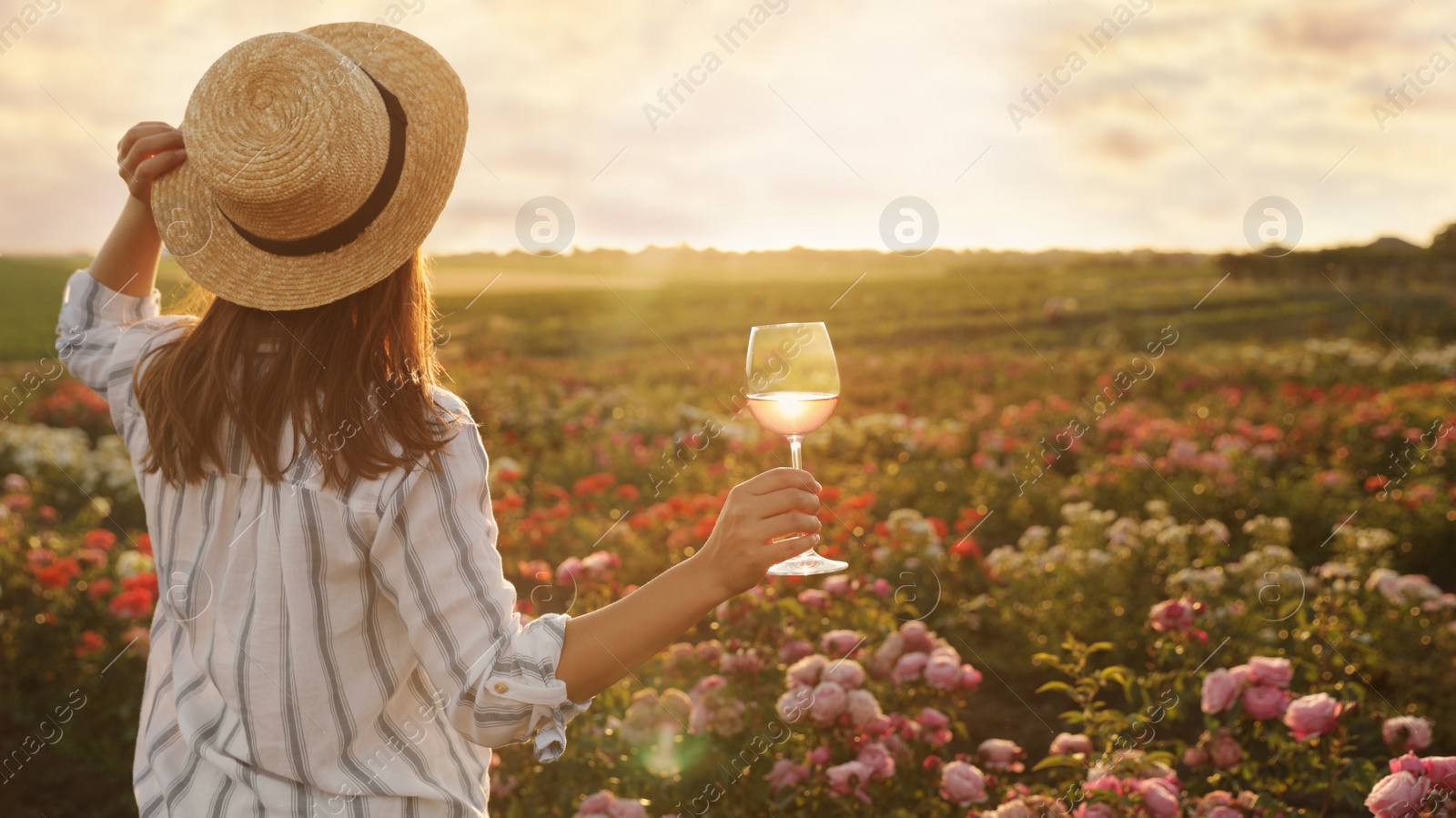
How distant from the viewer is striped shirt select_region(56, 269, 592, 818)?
125 cm

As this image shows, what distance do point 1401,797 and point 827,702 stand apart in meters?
1.30

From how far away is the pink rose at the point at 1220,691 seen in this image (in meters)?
2.55

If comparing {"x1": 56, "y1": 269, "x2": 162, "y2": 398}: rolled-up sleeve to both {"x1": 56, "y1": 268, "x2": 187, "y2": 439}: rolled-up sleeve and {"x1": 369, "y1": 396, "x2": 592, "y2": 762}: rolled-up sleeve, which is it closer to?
{"x1": 56, "y1": 268, "x2": 187, "y2": 439}: rolled-up sleeve

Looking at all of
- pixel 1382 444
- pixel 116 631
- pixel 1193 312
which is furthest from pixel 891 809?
pixel 1193 312

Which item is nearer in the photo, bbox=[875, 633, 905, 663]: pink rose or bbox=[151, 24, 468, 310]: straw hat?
bbox=[151, 24, 468, 310]: straw hat

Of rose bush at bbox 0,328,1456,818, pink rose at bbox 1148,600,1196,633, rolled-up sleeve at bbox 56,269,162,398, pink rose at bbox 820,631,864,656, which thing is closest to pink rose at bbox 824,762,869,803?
rose bush at bbox 0,328,1456,818

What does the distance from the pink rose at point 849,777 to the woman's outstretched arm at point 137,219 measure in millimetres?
1968

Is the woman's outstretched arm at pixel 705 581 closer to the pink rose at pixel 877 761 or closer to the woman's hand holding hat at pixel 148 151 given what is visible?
the woman's hand holding hat at pixel 148 151

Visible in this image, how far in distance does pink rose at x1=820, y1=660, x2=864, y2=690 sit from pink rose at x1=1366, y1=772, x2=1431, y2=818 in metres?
1.20

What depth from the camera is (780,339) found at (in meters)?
1.70

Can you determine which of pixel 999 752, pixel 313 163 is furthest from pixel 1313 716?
pixel 313 163

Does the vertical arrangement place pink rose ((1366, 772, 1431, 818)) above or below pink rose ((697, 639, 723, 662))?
above

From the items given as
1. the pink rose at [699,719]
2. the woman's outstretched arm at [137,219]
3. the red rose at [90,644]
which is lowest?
the red rose at [90,644]

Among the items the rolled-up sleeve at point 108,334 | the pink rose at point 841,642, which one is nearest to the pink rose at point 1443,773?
the pink rose at point 841,642
